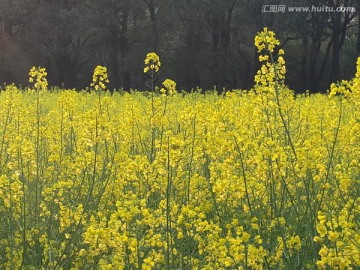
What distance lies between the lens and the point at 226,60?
92.2ft

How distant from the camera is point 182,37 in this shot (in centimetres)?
2878

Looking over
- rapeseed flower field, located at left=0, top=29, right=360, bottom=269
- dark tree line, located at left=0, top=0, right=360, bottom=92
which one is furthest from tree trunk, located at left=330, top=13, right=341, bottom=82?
rapeseed flower field, located at left=0, top=29, right=360, bottom=269

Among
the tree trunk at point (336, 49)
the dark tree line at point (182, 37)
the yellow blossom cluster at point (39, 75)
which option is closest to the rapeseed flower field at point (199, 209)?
the yellow blossom cluster at point (39, 75)

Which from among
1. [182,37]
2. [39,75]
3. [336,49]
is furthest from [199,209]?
[182,37]

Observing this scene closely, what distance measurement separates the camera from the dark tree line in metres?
27.0

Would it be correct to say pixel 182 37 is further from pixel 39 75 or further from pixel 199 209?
pixel 199 209

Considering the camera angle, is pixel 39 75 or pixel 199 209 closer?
pixel 199 209

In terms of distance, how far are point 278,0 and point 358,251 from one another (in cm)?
2444

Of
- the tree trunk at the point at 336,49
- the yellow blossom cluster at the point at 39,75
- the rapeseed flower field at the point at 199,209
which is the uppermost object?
the tree trunk at the point at 336,49

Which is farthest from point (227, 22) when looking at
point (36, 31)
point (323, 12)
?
point (36, 31)

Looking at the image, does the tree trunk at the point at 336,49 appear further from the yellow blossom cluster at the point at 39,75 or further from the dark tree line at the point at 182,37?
the yellow blossom cluster at the point at 39,75

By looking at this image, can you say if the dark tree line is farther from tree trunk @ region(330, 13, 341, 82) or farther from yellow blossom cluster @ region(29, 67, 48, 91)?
yellow blossom cluster @ region(29, 67, 48, 91)

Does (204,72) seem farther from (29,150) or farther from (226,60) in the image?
(29,150)

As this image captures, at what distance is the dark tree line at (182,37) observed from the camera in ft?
88.7
